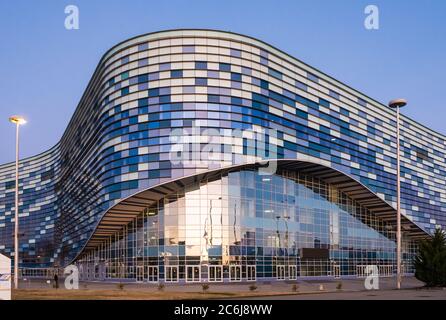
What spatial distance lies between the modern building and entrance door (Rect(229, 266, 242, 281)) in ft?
0.43

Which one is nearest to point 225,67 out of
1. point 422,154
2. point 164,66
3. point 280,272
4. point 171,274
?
point 164,66

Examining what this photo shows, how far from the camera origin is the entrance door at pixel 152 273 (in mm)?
59906

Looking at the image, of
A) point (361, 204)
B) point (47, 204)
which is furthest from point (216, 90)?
point (47, 204)

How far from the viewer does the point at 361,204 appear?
281 ft

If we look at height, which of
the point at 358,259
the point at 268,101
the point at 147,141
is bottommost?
the point at 358,259

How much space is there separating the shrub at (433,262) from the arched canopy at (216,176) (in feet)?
77.4

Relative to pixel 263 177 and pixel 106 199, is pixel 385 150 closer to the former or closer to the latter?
pixel 263 177

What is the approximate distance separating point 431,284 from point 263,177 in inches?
1033

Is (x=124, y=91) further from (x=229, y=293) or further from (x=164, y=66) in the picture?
(x=229, y=293)

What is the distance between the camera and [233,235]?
61.0 meters

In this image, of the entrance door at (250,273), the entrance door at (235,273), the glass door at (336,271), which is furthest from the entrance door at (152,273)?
the glass door at (336,271)

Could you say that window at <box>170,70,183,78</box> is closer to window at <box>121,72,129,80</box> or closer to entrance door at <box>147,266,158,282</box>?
window at <box>121,72,129,80</box>

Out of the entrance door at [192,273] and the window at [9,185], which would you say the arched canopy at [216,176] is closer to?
the entrance door at [192,273]

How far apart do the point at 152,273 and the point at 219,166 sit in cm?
1608
